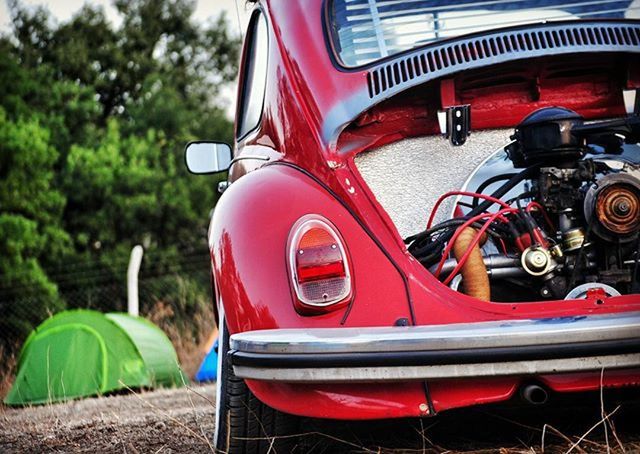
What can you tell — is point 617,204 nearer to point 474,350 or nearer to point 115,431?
point 474,350

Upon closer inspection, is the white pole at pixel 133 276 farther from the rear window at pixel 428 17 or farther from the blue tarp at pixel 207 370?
the rear window at pixel 428 17

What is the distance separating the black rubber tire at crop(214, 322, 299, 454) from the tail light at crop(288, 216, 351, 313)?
549 millimetres

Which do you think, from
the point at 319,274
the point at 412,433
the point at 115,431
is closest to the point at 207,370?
the point at 115,431

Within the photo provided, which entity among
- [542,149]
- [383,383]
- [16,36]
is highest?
[16,36]

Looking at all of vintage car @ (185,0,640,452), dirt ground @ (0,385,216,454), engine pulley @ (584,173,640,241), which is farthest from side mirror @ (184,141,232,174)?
engine pulley @ (584,173,640,241)

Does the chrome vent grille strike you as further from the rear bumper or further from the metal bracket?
the rear bumper

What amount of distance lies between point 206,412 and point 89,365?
311 centimetres

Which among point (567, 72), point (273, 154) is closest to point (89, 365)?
point (273, 154)

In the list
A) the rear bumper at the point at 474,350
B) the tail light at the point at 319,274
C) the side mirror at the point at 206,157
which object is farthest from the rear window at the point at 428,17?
the rear bumper at the point at 474,350

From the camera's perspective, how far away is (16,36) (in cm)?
2989

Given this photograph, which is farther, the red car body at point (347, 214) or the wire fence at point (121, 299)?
the wire fence at point (121, 299)

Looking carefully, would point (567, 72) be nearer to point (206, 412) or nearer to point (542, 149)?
point (542, 149)

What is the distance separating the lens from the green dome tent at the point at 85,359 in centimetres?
785

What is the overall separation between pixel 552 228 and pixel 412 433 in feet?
3.39
